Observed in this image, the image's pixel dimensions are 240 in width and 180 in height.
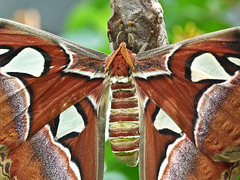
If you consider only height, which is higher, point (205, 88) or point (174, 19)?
point (174, 19)

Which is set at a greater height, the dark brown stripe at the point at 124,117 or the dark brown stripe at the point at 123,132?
the dark brown stripe at the point at 124,117

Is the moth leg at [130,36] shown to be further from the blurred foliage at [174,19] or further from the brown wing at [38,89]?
the blurred foliage at [174,19]

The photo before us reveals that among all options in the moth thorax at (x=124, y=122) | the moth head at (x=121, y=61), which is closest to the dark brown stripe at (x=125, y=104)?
the moth thorax at (x=124, y=122)

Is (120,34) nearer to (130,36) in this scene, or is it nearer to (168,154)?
(130,36)

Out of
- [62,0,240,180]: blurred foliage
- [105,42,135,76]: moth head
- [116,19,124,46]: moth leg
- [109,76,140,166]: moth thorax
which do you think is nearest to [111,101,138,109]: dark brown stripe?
[109,76,140,166]: moth thorax

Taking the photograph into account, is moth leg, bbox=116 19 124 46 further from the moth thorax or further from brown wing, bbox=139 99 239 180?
brown wing, bbox=139 99 239 180

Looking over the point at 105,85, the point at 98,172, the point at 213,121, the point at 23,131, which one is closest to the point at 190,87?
the point at 213,121

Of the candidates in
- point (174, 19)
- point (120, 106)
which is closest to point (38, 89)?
point (120, 106)
